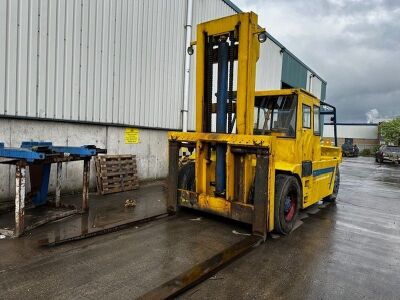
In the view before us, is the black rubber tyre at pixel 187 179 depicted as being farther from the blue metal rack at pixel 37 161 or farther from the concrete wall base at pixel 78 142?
the concrete wall base at pixel 78 142

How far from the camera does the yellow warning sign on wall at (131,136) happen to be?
9703 millimetres

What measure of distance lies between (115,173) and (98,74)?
267cm

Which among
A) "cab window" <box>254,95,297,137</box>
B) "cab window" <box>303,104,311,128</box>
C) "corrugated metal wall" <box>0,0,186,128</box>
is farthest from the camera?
"corrugated metal wall" <box>0,0,186,128</box>

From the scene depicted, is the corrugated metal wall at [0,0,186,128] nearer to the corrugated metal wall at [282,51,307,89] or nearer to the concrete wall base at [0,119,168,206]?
the concrete wall base at [0,119,168,206]

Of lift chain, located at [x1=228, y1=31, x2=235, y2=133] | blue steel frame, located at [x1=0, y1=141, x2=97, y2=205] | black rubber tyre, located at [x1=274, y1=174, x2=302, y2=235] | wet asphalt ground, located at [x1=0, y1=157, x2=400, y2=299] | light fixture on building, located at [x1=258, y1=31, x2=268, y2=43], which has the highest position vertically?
light fixture on building, located at [x1=258, y1=31, x2=268, y2=43]

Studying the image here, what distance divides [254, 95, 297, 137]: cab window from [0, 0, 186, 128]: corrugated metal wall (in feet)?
14.2

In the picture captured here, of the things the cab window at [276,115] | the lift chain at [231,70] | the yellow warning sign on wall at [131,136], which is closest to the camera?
the lift chain at [231,70]

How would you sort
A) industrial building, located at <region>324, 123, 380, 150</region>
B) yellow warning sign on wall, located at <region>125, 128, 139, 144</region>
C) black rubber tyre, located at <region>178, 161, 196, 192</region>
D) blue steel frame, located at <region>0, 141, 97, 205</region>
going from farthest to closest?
industrial building, located at <region>324, 123, 380, 150</region>, yellow warning sign on wall, located at <region>125, 128, 139, 144</region>, black rubber tyre, located at <region>178, 161, 196, 192</region>, blue steel frame, located at <region>0, 141, 97, 205</region>

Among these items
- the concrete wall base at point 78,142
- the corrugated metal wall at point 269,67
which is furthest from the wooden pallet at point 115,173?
the corrugated metal wall at point 269,67

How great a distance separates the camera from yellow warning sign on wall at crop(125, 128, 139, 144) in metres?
9.70

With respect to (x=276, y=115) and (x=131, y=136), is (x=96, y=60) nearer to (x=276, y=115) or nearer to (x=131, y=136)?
(x=131, y=136)

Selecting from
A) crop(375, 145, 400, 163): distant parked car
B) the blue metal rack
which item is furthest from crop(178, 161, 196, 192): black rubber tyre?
crop(375, 145, 400, 163): distant parked car

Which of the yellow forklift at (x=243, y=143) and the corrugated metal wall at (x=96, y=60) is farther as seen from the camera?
the corrugated metal wall at (x=96, y=60)

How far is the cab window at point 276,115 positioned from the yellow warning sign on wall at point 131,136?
4.41m
